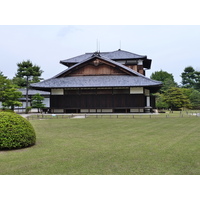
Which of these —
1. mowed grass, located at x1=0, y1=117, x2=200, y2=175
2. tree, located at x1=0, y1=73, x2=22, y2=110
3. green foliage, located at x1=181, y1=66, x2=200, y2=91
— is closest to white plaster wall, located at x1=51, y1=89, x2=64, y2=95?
tree, located at x1=0, y1=73, x2=22, y2=110

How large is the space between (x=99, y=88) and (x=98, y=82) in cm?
89

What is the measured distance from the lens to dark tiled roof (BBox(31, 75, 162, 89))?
29.4m

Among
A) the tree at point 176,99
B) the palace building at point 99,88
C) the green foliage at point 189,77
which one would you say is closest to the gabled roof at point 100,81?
the palace building at point 99,88

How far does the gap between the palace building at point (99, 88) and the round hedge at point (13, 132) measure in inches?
860

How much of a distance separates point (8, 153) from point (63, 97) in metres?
24.5

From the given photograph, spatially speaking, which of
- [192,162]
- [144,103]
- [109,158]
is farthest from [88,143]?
[144,103]

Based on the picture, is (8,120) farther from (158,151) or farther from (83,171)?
(158,151)

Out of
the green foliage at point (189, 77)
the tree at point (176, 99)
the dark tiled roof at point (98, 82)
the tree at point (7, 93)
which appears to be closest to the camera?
the tree at point (7, 93)

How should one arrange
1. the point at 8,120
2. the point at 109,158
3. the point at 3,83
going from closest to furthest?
the point at 109,158, the point at 8,120, the point at 3,83

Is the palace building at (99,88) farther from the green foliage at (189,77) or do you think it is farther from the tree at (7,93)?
the green foliage at (189,77)

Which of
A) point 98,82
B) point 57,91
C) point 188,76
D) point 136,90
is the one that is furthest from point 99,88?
point 188,76

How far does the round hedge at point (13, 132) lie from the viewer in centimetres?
784

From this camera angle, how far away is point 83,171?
543 cm

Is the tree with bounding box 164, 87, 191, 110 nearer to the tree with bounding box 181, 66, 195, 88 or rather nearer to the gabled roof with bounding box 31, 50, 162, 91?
the gabled roof with bounding box 31, 50, 162, 91
